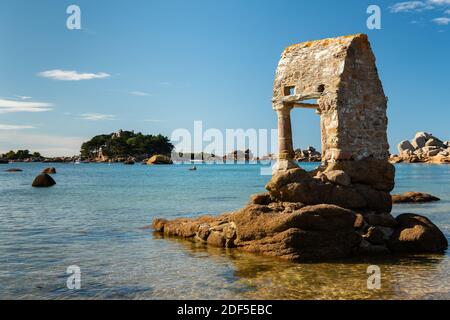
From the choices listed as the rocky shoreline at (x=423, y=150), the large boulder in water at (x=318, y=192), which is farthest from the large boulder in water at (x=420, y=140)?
the large boulder in water at (x=318, y=192)

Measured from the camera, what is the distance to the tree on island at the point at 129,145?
171750mm

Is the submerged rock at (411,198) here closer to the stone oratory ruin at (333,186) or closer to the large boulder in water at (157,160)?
the stone oratory ruin at (333,186)

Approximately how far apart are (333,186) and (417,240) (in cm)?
302

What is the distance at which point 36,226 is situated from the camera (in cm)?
2219

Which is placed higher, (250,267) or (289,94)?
(289,94)

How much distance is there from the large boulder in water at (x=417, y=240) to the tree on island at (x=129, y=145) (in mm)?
158201

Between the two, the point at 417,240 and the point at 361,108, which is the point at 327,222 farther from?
the point at 361,108

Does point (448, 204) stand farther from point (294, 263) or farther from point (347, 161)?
point (294, 263)

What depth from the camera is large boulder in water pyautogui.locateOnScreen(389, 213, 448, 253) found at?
14.8 m

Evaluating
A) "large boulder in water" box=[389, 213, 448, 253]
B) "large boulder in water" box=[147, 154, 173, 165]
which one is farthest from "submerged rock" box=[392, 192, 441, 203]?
"large boulder in water" box=[147, 154, 173, 165]

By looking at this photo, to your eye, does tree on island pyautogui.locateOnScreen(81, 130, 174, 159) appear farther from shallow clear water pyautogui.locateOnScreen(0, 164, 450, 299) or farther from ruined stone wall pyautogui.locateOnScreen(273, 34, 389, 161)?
ruined stone wall pyautogui.locateOnScreen(273, 34, 389, 161)

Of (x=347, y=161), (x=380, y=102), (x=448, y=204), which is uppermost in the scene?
(x=380, y=102)
